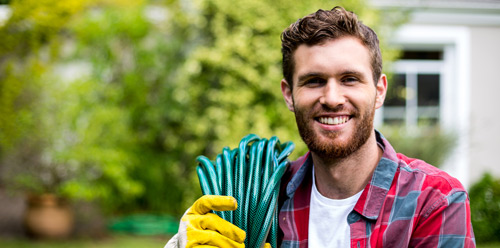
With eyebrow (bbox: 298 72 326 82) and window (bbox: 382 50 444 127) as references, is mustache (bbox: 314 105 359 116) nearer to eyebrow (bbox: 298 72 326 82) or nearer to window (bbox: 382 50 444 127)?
eyebrow (bbox: 298 72 326 82)

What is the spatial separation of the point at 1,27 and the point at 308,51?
571cm

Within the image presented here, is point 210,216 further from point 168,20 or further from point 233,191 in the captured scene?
point 168,20

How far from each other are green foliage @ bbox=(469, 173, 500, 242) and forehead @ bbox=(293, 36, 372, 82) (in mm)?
5844

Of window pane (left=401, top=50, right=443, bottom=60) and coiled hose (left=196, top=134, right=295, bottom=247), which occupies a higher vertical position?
window pane (left=401, top=50, right=443, bottom=60)

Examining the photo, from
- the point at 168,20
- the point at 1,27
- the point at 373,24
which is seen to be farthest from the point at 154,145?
the point at 373,24

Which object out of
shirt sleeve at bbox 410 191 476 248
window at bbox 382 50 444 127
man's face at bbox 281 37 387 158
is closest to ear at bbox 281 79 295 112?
man's face at bbox 281 37 387 158

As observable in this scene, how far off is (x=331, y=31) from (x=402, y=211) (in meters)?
0.69

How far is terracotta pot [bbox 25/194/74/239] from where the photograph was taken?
21.1ft

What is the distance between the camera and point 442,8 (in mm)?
7844

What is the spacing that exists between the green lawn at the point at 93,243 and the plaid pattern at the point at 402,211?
4661 millimetres

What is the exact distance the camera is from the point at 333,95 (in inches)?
72.7

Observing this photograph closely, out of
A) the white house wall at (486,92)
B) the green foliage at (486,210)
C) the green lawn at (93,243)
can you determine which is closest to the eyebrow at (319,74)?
the green lawn at (93,243)

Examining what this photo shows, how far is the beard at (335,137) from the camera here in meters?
1.88

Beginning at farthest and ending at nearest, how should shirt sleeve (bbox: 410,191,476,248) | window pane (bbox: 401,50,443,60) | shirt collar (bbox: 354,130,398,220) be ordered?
window pane (bbox: 401,50,443,60)
shirt collar (bbox: 354,130,398,220)
shirt sleeve (bbox: 410,191,476,248)
